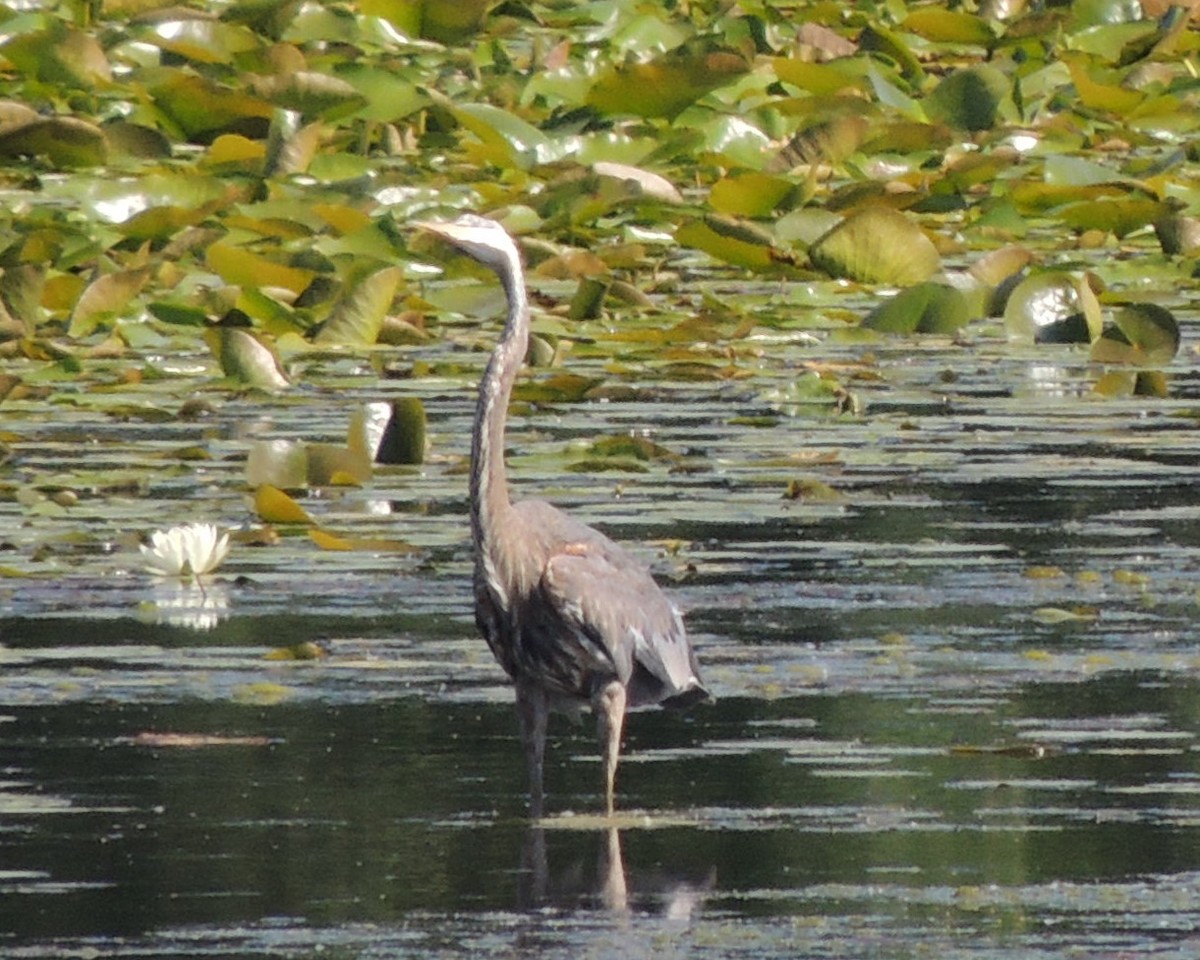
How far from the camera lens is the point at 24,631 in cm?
786

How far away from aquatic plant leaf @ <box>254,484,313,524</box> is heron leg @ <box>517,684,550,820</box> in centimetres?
238

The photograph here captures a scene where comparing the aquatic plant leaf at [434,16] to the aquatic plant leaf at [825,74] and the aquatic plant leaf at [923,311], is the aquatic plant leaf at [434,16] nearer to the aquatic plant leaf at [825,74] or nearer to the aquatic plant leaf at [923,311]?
the aquatic plant leaf at [825,74]

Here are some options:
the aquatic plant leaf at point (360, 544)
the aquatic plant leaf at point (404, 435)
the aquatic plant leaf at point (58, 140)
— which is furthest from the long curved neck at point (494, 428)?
the aquatic plant leaf at point (58, 140)

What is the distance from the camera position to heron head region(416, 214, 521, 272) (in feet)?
22.6

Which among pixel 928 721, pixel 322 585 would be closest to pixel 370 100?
pixel 322 585

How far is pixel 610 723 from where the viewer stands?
6.55 meters

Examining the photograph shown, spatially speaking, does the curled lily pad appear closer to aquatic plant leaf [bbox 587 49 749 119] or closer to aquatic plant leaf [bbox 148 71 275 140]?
aquatic plant leaf [bbox 587 49 749 119]

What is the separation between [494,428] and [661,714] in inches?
40.5

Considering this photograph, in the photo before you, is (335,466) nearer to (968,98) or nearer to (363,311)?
(363,311)

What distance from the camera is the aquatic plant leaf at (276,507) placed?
8933mm

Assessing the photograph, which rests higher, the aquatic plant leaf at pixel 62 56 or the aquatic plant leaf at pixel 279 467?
the aquatic plant leaf at pixel 62 56

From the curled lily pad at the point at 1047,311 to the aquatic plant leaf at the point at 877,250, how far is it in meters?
0.84

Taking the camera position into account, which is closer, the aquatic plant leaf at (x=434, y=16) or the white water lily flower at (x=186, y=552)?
the white water lily flower at (x=186, y=552)

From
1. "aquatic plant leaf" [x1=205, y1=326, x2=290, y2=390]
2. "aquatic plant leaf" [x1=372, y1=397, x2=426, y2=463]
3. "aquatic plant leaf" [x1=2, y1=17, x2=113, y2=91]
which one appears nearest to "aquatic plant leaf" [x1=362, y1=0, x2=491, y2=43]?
"aquatic plant leaf" [x1=2, y1=17, x2=113, y2=91]
